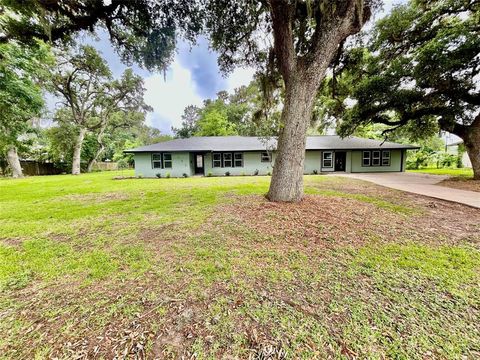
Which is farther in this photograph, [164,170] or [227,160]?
[227,160]

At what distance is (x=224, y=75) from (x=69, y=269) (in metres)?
8.04

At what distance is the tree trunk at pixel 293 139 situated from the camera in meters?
5.22

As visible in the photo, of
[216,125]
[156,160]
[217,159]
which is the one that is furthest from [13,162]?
[216,125]

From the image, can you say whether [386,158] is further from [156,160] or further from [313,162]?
[156,160]

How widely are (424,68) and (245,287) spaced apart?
1111 cm

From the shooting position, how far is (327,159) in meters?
17.3

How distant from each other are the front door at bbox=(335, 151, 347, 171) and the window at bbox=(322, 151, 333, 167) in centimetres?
89

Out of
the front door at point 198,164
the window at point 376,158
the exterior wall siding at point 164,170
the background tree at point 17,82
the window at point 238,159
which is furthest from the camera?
the front door at point 198,164

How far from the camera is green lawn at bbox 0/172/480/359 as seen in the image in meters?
1.68

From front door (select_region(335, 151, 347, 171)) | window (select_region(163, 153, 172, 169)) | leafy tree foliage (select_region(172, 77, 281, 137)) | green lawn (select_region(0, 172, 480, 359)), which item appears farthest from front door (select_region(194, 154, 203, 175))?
green lawn (select_region(0, 172, 480, 359))

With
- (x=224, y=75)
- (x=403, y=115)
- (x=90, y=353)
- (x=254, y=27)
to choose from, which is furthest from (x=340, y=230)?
(x=403, y=115)

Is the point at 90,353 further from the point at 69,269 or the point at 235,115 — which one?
the point at 235,115

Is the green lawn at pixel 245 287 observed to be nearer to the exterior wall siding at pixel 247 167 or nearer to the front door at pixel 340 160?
the exterior wall siding at pixel 247 167

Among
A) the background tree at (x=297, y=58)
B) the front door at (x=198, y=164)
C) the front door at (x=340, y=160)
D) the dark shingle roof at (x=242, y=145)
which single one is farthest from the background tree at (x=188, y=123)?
the background tree at (x=297, y=58)
